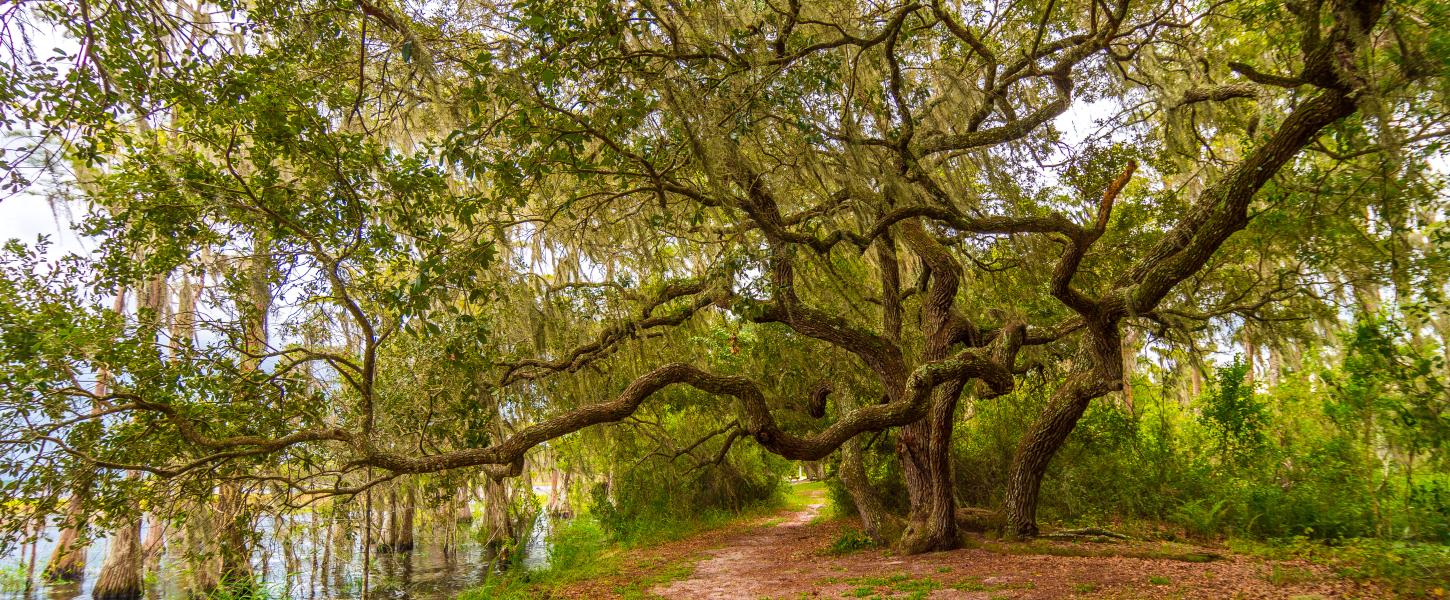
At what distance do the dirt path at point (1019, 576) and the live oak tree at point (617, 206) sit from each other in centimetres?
69

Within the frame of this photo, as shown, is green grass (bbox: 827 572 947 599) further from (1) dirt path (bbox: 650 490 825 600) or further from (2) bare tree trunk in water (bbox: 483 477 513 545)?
(2) bare tree trunk in water (bbox: 483 477 513 545)

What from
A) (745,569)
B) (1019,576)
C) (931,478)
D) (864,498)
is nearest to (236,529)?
(745,569)

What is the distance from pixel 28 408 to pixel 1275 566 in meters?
7.95

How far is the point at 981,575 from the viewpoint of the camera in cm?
577

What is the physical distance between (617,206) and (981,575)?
437 cm

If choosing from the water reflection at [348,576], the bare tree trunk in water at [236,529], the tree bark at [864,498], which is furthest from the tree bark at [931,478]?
the bare tree trunk in water at [236,529]

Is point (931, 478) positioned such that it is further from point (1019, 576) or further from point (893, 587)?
point (893, 587)

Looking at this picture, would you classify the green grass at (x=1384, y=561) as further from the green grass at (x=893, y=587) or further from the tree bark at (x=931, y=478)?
the tree bark at (x=931, y=478)

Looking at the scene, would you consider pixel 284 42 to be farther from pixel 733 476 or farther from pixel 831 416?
pixel 733 476

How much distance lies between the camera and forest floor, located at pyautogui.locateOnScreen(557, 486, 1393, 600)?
4.86m

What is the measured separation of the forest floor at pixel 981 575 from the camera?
191 inches

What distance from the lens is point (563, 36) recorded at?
3.61 meters

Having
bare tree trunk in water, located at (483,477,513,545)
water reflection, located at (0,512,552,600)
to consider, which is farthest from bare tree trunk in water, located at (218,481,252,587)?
bare tree trunk in water, located at (483,477,513,545)

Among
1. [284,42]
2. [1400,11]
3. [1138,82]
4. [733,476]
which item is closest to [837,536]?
[733,476]
